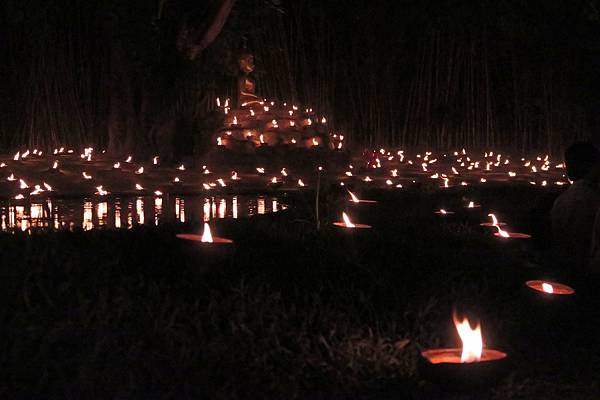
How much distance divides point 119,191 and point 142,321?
5.50 metres

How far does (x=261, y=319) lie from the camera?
3705 mm

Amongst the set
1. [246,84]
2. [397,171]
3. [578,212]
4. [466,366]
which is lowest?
[466,366]

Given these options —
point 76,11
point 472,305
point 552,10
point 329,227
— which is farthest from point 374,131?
point 472,305

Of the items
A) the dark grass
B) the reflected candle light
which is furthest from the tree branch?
the reflected candle light

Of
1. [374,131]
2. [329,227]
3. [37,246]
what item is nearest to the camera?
[37,246]

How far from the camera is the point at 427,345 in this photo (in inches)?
145

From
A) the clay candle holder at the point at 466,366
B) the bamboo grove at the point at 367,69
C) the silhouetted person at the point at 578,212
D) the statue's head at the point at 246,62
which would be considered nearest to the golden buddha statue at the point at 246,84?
the statue's head at the point at 246,62

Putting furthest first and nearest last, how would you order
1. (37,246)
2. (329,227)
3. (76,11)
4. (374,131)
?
(374,131)
(76,11)
(329,227)
(37,246)

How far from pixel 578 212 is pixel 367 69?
9548 millimetres

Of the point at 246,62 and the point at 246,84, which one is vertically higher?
the point at 246,62

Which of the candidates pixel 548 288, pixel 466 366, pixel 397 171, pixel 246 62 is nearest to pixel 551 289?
pixel 548 288

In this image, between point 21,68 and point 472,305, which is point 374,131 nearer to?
point 21,68

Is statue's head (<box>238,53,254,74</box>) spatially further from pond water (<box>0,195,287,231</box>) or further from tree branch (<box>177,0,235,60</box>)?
pond water (<box>0,195,287,231</box>)

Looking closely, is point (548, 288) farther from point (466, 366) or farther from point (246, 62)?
point (246, 62)
